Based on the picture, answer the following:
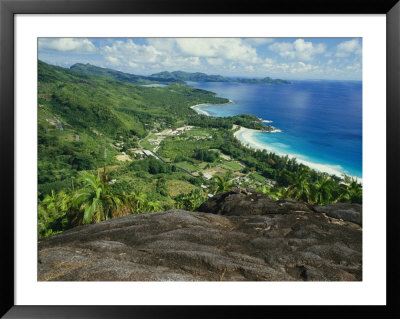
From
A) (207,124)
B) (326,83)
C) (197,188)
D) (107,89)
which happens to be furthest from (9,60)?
(107,89)

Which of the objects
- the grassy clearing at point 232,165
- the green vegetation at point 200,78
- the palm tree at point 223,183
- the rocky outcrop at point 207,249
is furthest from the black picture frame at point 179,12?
the grassy clearing at point 232,165

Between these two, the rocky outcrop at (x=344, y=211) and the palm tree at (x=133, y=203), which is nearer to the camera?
the rocky outcrop at (x=344, y=211)

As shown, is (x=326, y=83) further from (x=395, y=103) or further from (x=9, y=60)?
(x=9, y=60)

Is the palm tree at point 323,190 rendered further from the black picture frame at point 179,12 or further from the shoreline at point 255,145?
the black picture frame at point 179,12

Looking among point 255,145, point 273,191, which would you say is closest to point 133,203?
point 255,145

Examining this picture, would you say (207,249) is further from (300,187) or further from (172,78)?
(172,78)

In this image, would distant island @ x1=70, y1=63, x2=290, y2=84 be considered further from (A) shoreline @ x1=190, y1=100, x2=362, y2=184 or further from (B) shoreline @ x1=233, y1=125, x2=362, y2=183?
(B) shoreline @ x1=233, y1=125, x2=362, y2=183
